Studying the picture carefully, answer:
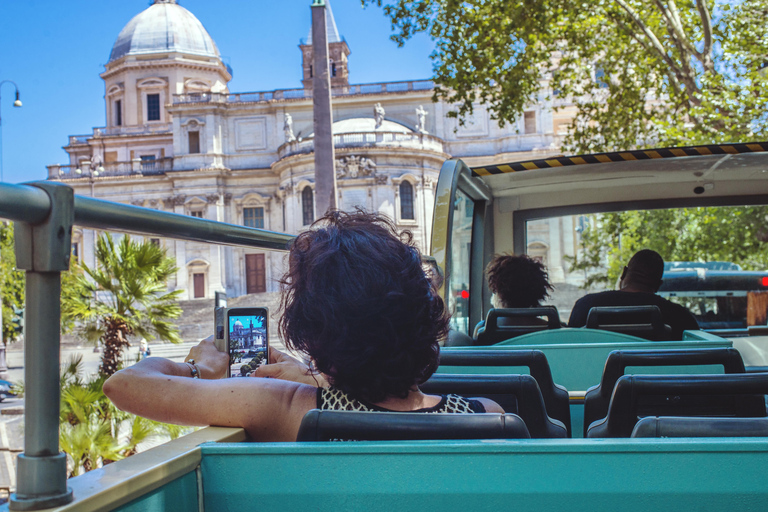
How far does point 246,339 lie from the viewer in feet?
6.37

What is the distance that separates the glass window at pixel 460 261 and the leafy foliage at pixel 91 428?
5068 millimetres

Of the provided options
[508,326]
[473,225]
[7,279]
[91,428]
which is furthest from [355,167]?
[508,326]

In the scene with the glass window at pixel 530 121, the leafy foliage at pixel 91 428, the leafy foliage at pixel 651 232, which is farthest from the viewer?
the glass window at pixel 530 121

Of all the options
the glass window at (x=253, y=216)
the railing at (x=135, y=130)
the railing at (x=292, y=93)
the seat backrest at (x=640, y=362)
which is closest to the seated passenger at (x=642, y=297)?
the seat backrest at (x=640, y=362)

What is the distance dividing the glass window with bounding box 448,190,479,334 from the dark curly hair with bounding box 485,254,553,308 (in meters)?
0.46

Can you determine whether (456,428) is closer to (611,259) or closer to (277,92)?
(611,259)

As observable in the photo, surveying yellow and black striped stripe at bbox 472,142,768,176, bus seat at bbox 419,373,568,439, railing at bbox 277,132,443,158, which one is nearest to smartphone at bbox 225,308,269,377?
bus seat at bbox 419,373,568,439

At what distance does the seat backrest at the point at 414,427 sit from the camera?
4.30 ft

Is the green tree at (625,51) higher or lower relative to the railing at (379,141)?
lower

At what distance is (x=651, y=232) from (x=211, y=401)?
6.03 m

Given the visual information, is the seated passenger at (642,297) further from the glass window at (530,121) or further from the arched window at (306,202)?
the glass window at (530,121)

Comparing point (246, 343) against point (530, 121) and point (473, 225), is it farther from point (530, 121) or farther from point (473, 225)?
point (530, 121)

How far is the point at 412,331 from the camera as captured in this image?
1600 mm

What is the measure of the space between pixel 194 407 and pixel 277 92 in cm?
5741
